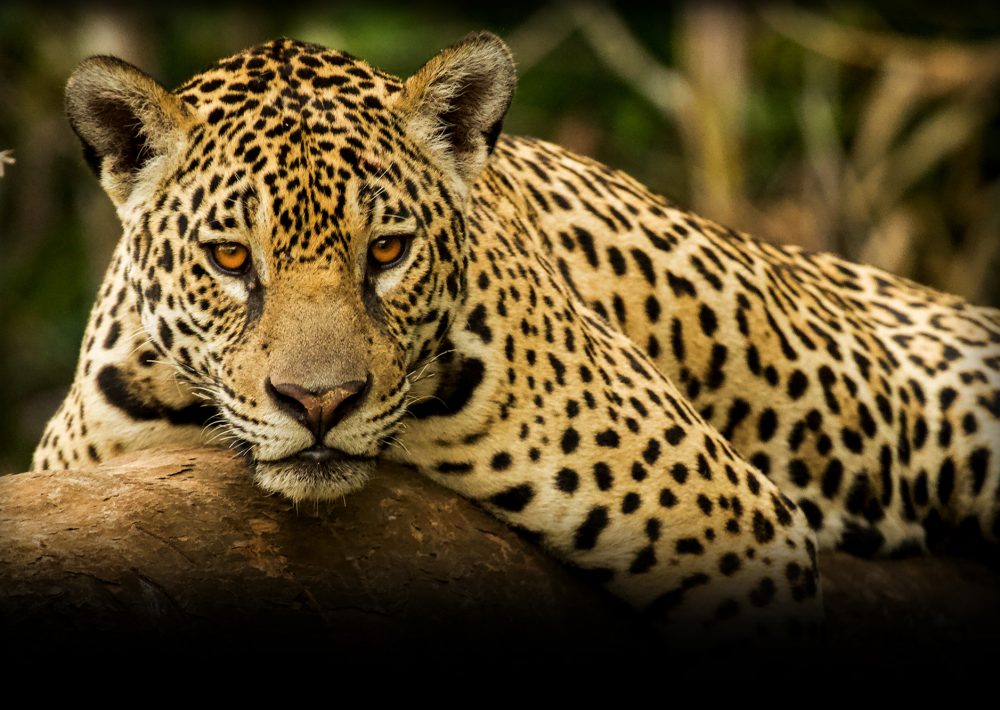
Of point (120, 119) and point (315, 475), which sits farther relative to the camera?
point (120, 119)

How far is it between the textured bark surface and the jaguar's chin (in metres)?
0.32

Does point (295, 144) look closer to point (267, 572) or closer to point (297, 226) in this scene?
point (297, 226)

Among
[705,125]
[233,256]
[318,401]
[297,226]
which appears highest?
[705,125]

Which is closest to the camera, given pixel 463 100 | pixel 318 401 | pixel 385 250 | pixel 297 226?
pixel 318 401

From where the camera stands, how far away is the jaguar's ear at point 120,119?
4895 mm

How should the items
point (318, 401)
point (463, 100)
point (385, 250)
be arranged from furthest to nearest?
1. point (463, 100)
2. point (385, 250)
3. point (318, 401)

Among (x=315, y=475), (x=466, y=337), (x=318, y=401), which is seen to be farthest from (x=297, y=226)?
(x=466, y=337)

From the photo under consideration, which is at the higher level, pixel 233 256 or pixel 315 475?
pixel 233 256

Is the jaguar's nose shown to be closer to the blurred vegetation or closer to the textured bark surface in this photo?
the textured bark surface

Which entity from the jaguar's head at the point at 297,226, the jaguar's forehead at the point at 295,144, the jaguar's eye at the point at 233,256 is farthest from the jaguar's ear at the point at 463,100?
the jaguar's eye at the point at 233,256

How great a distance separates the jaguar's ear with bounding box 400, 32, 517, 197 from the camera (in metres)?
5.20

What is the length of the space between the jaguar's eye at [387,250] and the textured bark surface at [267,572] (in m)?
0.97

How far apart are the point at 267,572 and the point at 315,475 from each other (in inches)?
18.0

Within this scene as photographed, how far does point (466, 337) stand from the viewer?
5426mm
